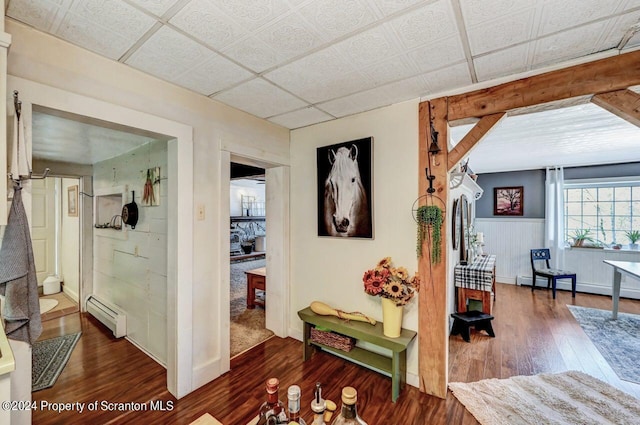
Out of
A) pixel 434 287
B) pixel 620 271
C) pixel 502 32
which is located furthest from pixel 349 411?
pixel 620 271

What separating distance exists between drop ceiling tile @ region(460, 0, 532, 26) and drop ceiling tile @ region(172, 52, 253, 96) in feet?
4.39

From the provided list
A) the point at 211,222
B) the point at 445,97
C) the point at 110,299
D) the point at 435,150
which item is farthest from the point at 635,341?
the point at 110,299

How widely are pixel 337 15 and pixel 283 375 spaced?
265 cm

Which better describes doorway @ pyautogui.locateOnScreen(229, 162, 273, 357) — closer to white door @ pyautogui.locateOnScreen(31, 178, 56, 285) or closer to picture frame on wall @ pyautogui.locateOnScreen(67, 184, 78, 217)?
picture frame on wall @ pyautogui.locateOnScreen(67, 184, 78, 217)

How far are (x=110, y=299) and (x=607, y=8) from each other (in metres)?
5.06

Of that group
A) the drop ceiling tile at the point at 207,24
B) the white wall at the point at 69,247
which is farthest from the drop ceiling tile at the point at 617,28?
the white wall at the point at 69,247

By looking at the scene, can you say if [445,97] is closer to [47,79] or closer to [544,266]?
[47,79]

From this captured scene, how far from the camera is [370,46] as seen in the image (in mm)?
1556

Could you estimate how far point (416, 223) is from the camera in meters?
2.22

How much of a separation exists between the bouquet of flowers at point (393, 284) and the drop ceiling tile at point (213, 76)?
5.97ft

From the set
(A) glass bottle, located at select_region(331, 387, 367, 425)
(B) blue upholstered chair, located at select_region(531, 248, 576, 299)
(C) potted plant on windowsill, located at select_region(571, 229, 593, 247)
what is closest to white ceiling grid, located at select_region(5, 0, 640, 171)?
(A) glass bottle, located at select_region(331, 387, 367, 425)

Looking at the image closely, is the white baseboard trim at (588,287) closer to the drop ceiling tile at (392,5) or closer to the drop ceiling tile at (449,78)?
the drop ceiling tile at (449,78)

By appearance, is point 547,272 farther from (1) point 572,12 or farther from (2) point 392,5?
(2) point 392,5

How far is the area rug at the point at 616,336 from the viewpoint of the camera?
2.50 meters
